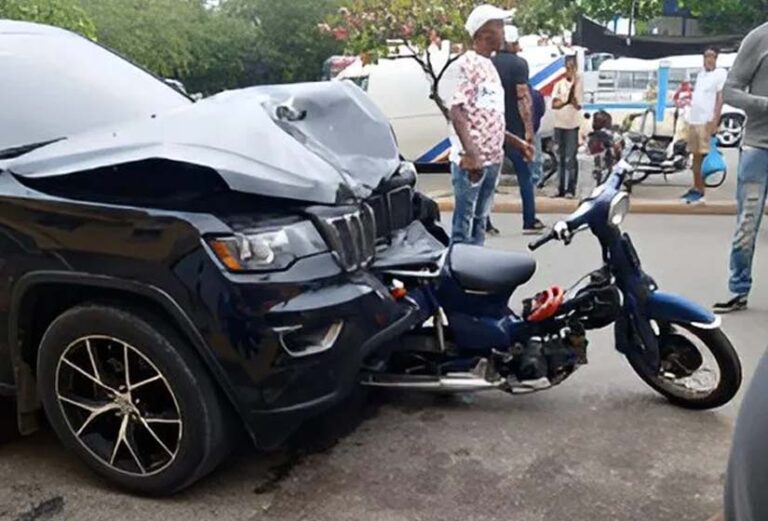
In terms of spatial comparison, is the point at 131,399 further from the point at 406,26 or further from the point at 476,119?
the point at 406,26

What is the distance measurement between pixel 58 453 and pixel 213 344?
126 centimetres

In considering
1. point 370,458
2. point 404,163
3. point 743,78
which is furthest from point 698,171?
point 370,458

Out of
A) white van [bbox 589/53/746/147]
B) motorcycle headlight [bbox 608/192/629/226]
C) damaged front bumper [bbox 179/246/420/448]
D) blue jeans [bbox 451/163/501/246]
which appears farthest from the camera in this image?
white van [bbox 589/53/746/147]

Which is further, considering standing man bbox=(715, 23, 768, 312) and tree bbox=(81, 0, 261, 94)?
tree bbox=(81, 0, 261, 94)

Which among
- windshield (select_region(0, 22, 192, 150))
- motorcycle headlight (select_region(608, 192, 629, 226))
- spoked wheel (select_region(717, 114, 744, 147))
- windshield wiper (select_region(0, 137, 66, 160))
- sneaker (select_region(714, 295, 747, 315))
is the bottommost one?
spoked wheel (select_region(717, 114, 744, 147))

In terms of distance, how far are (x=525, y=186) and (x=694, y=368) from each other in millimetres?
4529

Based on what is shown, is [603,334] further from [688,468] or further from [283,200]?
[283,200]

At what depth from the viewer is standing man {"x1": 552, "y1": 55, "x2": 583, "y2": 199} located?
10500mm

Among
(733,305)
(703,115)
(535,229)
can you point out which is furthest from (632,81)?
(733,305)

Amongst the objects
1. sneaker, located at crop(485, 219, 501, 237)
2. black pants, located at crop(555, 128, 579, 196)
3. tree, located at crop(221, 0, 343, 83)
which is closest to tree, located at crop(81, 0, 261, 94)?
tree, located at crop(221, 0, 343, 83)

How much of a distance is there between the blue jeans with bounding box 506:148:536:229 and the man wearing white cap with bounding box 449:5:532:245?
2020 mm

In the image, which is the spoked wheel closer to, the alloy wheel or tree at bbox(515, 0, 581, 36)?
tree at bbox(515, 0, 581, 36)

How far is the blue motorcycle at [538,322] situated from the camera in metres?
4.06

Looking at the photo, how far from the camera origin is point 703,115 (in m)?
10.5
